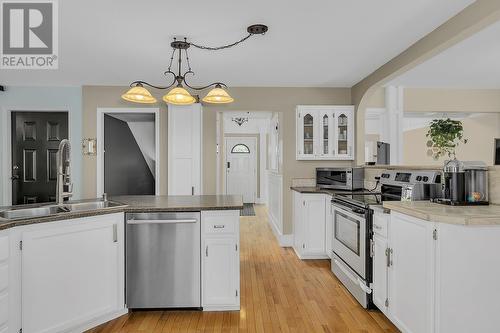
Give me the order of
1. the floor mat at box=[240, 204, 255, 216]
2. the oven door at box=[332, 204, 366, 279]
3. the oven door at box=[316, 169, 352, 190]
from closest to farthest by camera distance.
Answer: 1. the oven door at box=[332, 204, 366, 279]
2. the oven door at box=[316, 169, 352, 190]
3. the floor mat at box=[240, 204, 255, 216]

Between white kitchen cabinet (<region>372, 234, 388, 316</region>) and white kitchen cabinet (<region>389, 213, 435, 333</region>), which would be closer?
Answer: white kitchen cabinet (<region>389, 213, 435, 333</region>)

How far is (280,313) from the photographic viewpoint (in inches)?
94.2

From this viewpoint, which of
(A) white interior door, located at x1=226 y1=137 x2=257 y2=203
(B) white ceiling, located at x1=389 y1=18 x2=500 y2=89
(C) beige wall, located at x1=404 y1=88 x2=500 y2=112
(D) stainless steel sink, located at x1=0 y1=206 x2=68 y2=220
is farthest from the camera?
(A) white interior door, located at x1=226 y1=137 x2=257 y2=203

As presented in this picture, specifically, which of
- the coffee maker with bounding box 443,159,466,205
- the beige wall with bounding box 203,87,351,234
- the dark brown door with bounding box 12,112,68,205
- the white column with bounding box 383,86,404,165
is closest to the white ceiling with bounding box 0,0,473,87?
the beige wall with bounding box 203,87,351,234

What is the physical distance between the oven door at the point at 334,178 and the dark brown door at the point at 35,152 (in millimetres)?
4015

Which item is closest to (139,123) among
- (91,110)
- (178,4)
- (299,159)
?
(91,110)

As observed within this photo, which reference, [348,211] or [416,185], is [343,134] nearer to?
[348,211]

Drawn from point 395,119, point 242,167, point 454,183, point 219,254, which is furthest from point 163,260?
point 242,167

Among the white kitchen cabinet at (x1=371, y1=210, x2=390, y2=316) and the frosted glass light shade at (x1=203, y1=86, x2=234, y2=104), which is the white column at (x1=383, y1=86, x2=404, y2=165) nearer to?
the white kitchen cabinet at (x1=371, y1=210, x2=390, y2=316)

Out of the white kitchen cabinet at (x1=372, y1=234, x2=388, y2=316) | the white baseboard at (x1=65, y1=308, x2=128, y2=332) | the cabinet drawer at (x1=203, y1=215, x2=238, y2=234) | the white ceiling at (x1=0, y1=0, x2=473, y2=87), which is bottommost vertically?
the white baseboard at (x1=65, y1=308, x2=128, y2=332)

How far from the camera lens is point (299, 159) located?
4.32m

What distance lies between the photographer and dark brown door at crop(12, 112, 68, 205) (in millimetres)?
4477

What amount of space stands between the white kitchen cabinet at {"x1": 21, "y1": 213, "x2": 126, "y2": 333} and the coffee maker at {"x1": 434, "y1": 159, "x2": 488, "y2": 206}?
2.41 meters

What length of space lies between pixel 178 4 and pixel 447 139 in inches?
110
